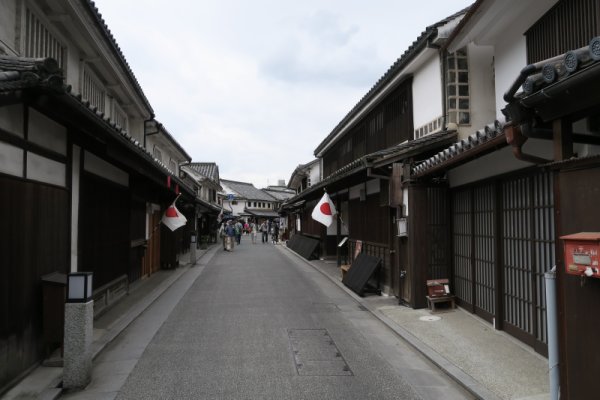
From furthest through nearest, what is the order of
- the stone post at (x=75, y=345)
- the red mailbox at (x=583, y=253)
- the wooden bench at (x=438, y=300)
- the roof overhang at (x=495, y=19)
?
the wooden bench at (x=438, y=300)
the roof overhang at (x=495, y=19)
the stone post at (x=75, y=345)
the red mailbox at (x=583, y=253)

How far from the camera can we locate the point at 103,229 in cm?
1030

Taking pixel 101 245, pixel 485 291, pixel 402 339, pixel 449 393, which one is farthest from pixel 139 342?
pixel 485 291

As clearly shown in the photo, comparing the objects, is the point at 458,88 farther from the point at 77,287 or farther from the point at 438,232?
the point at 77,287

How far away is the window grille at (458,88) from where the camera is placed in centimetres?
1047

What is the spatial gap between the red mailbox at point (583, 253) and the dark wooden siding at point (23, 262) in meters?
6.37

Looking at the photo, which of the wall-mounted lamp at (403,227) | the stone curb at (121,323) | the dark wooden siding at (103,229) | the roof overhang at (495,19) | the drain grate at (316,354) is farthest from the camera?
the wall-mounted lamp at (403,227)

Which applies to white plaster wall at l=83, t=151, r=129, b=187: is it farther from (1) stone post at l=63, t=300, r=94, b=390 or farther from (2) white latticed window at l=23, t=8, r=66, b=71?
(1) stone post at l=63, t=300, r=94, b=390

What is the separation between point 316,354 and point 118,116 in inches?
447

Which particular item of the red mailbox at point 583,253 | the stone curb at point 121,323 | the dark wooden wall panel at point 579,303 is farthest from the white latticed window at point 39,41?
the red mailbox at point 583,253

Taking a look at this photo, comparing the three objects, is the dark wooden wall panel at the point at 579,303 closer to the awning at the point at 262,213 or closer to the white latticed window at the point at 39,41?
the white latticed window at the point at 39,41

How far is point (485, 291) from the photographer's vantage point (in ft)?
28.6

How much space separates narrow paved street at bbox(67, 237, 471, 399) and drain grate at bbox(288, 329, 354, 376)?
2cm

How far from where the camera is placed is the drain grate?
6.34 meters

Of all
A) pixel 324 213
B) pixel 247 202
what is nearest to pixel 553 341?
pixel 324 213
